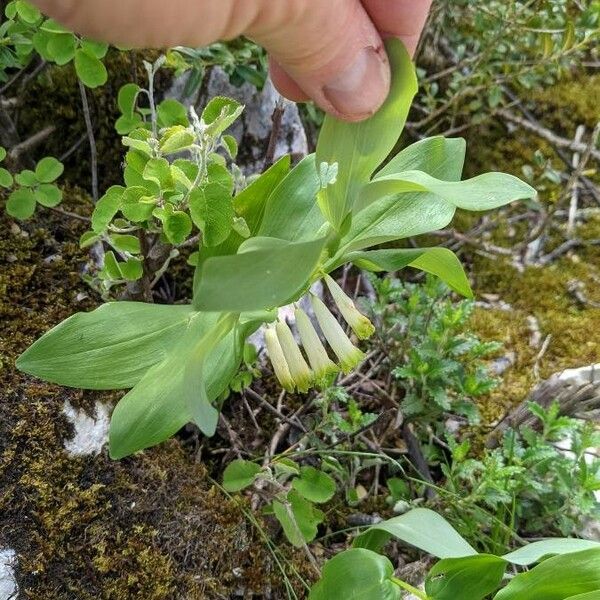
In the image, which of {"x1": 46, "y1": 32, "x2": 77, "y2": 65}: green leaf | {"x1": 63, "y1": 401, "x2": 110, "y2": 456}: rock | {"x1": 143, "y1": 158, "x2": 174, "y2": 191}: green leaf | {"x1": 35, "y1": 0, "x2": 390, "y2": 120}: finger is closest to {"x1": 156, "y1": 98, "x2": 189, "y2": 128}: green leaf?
{"x1": 46, "y1": 32, "x2": 77, "y2": 65}: green leaf

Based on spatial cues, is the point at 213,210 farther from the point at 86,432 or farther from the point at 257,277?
the point at 86,432

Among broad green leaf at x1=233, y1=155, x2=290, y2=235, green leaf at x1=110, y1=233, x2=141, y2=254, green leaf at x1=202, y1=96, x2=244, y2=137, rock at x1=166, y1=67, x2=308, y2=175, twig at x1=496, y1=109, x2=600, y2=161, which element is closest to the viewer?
green leaf at x1=202, y1=96, x2=244, y2=137

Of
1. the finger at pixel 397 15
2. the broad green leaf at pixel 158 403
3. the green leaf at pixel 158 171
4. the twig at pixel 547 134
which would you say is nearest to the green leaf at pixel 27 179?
the green leaf at pixel 158 171

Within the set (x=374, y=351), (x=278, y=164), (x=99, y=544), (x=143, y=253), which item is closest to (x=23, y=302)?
(x=143, y=253)

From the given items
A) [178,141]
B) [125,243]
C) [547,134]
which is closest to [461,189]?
[178,141]

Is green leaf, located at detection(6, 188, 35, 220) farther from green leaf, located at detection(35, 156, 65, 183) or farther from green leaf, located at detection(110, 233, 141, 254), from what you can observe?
green leaf, located at detection(110, 233, 141, 254)

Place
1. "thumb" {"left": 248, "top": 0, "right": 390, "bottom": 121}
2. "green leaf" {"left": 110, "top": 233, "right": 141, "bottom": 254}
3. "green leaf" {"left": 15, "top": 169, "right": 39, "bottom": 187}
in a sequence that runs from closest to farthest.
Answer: "thumb" {"left": 248, "top": 0, "right": 390, "bottom": 121} < "green leaf" {"left": 110, "top": 233, "right": 141, "bottom": 254} < "green leaf" {"left": 15, "top": 169, "right": 39, "bottom": 187}
